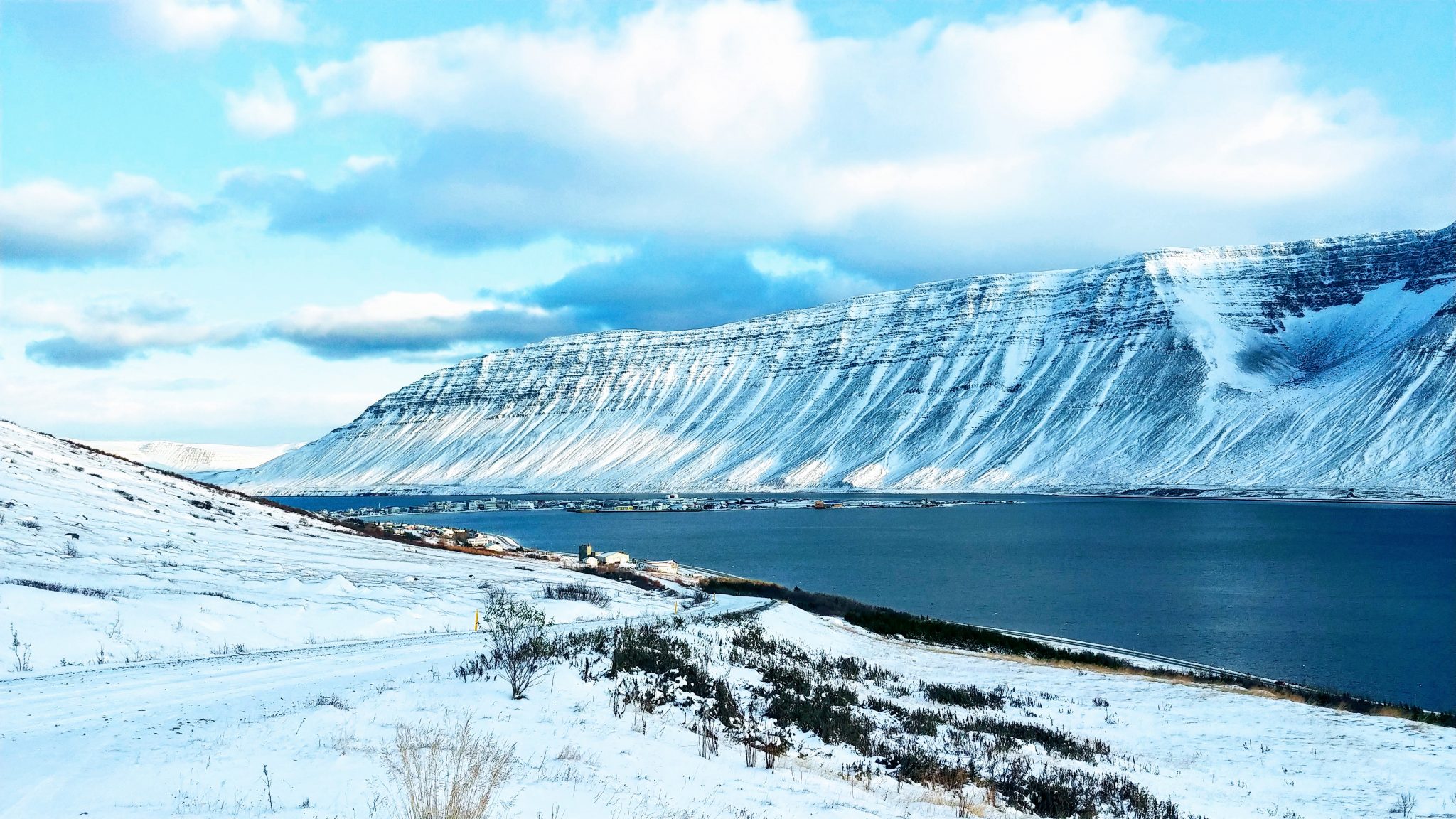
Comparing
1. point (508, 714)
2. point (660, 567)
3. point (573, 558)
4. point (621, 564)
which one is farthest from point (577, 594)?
point (573, 558)

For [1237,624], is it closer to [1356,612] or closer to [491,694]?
[1356,612]

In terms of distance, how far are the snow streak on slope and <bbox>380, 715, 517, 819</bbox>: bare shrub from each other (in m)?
10.0

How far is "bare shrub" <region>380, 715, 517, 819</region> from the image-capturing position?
24.0 feet

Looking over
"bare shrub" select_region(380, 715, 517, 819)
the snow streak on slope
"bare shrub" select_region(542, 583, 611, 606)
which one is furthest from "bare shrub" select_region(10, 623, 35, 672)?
"bare shrub" select_region(542, 583, 611, 606)

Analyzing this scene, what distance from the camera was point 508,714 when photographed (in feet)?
39.5

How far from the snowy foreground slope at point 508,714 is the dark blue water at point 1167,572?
47.0ft

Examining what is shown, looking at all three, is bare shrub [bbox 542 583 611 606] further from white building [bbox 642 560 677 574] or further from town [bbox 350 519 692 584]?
white building [bbox 642 560 677 574]

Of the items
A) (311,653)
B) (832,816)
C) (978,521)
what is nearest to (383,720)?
(832,816)

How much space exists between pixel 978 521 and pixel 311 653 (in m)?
104

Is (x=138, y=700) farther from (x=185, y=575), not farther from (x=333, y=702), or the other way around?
(x=185, y=575)

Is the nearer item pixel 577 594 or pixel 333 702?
pixel 333 702

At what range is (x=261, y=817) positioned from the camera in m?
7.40

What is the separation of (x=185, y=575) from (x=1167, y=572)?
5829cm

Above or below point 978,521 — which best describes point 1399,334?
above
